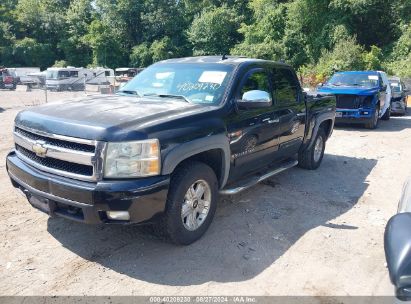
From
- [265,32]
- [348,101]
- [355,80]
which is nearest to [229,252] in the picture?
[348,101]

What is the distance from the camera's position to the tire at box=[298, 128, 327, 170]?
660 cm

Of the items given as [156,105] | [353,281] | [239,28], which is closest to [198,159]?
[156,105]

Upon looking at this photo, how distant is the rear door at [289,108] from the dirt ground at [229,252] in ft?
2.40

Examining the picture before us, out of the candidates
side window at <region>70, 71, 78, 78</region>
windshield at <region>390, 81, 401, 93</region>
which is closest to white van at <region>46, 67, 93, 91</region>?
side window at <region>70, 71, 78, 78</region>

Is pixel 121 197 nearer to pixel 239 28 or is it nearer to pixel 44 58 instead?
pixel 239 28

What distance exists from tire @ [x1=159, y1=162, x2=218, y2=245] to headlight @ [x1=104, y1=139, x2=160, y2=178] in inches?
13.9

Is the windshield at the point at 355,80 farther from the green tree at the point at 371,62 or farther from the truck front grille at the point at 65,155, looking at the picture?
the green tree at the point at 371,62

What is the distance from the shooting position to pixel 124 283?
329 centimetres

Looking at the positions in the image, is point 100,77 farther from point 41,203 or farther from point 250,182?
point 41,203


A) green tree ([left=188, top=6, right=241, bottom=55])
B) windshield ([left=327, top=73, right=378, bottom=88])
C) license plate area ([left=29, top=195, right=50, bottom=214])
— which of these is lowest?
license plate area ([left=29, top=195, right=50, bottom=214])

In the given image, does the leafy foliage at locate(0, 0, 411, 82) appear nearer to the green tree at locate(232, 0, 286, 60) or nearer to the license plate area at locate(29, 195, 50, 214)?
the green tree at locate(232, 0, 286, 60)

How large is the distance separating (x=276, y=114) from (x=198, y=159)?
5.21 feet

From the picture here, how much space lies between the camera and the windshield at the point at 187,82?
14.4ft

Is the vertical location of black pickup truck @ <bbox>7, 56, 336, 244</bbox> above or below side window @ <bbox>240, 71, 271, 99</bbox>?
below
